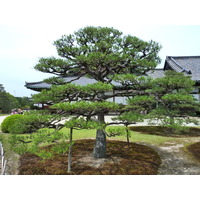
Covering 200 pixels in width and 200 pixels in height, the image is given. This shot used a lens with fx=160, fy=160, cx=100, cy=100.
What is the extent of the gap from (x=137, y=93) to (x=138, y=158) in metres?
1.19

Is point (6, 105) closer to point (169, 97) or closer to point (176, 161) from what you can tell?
point (176, 161)

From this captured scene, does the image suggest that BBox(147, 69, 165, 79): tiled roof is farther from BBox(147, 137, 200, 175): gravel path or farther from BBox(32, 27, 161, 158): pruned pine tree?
BBox(32, 27, 161, 158): pruned pine tree

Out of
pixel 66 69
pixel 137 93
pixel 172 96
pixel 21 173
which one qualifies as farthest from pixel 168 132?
pixel 21 173

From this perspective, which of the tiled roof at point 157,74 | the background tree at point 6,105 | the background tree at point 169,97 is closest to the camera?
the background tree at point 169,97

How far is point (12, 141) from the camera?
6.93 ft

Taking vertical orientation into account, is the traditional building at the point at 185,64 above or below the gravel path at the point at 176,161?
above

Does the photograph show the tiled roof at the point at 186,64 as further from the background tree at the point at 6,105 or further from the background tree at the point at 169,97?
the background tree at the point at 6,105

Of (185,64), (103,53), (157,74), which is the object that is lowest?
(103,53)

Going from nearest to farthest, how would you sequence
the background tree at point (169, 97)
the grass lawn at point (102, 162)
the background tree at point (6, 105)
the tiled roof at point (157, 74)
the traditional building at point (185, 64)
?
1. the background tree at point (169, 97)
2. the grass lawn at point (102, 162)
3. the background tree at point (6, 105)
4. the traditional building at point (185, 64)
5. the tiled roof at point (157, 74)

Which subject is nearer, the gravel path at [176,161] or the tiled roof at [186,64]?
the gravel path at [176,161]

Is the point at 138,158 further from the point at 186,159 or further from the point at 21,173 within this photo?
the point at 21,173

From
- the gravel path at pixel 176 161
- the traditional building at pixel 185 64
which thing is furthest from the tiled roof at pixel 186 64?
the gravel path at pixel 176 161

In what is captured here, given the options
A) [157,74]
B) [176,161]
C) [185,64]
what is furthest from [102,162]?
[157,74]

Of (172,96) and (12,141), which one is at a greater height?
(172,96)
